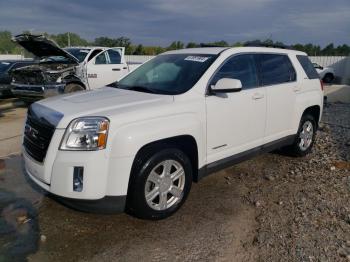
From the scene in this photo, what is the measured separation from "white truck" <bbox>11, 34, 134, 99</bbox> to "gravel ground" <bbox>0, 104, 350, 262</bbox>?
200 inches

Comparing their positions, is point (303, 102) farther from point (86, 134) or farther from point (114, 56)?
point (114, 56)

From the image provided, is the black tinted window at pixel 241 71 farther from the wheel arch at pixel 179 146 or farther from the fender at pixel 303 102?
the fender at pixel 303 102

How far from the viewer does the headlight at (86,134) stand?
3143 mm

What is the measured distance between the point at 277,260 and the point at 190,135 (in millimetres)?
1472

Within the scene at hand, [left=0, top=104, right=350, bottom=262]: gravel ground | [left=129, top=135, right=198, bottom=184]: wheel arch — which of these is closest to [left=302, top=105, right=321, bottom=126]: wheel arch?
[left=0, top=104, right=350, bottom=262]: gravel ground

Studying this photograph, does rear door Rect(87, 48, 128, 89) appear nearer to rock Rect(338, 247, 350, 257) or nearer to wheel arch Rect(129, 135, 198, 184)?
wheel arch Rect(129, 135, 198, 184)

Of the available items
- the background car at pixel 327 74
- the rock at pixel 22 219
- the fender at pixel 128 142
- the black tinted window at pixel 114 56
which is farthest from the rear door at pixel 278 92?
the background car at pixel 327 74

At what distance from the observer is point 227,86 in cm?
387

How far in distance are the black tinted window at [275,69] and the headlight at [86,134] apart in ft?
8.28

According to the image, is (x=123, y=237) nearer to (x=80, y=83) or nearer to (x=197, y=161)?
(x=197, y=161)

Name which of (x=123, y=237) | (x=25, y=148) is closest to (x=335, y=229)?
(x=123, y=237)

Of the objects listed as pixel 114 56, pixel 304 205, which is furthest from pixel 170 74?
pixel 114 56

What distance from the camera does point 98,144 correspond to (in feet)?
10.3

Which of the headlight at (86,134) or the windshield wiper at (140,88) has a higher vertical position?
the windshield wiper at (140,88)
